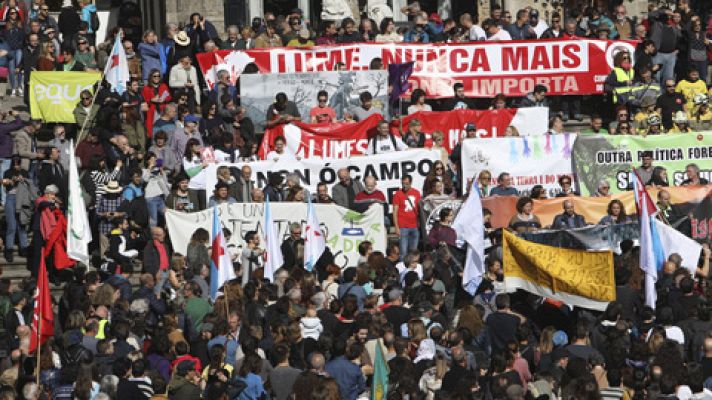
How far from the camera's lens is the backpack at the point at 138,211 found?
29.4 meters

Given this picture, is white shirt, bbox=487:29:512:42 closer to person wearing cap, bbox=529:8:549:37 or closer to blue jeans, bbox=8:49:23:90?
person wearing cap, bbox=529:8:549:37

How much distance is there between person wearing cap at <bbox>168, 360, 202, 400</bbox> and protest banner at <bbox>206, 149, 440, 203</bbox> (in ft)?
30.9

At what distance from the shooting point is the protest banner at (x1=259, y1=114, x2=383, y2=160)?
32344 millimetres

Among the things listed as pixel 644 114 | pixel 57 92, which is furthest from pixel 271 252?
pixel 644 114

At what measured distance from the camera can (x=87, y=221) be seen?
28.0m

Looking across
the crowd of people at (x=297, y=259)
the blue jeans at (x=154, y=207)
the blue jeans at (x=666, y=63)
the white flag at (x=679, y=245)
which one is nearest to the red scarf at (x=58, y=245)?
the crowd of people at (x=297, y=259)

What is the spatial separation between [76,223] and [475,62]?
9143 mm

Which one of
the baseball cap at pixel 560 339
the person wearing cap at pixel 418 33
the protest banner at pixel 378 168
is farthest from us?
the person wearing cap at pixel 418 33

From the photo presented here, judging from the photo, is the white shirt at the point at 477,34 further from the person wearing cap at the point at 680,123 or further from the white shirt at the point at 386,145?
the white shirt at the point at 386,145

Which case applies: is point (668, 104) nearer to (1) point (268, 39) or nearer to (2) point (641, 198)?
(1) point (268, 39)

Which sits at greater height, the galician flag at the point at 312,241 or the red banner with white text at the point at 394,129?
the red banner with white text at the point at 394,129

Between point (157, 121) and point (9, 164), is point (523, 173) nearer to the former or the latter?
point (157, 121)

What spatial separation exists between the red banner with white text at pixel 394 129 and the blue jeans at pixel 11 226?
160 inches

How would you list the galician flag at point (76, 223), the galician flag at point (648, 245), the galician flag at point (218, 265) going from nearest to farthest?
the galician flag at point (648, 245), the galician flag at point (218, 265), the galician flag at point (76, 223)
